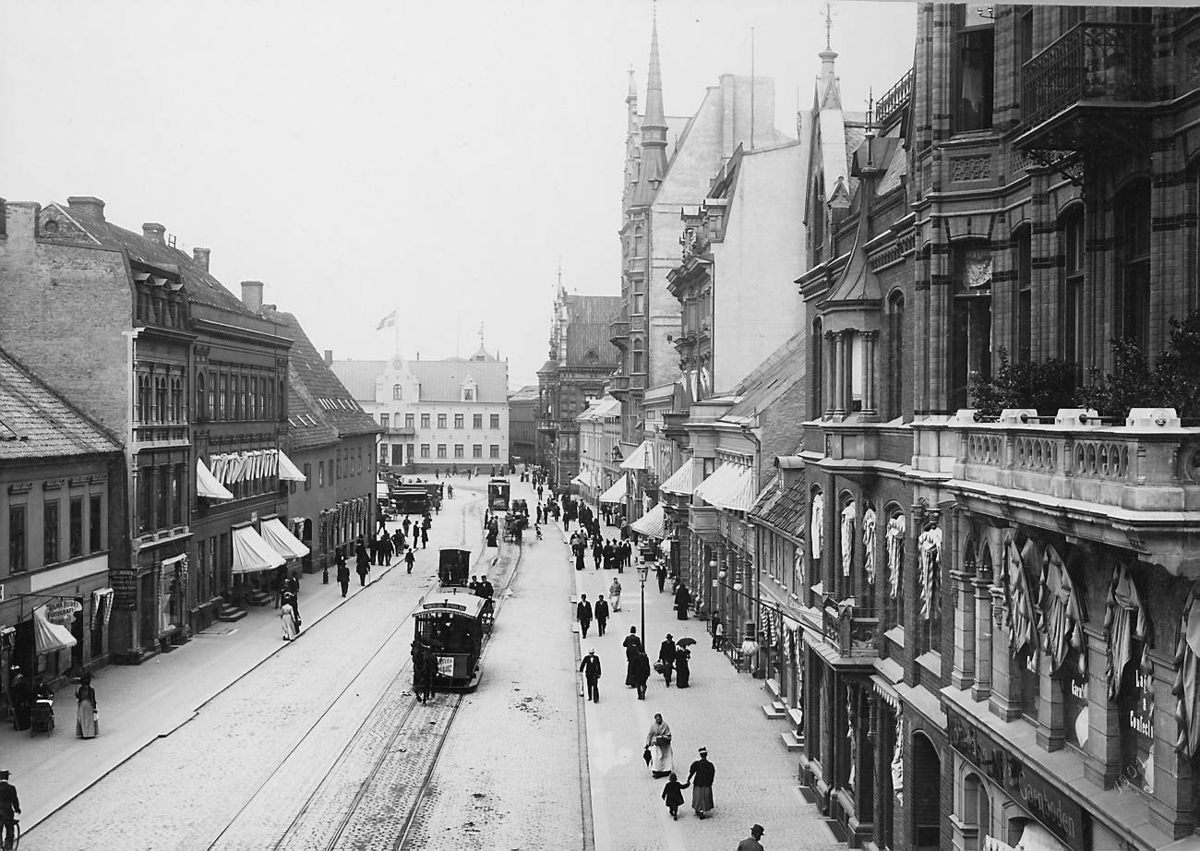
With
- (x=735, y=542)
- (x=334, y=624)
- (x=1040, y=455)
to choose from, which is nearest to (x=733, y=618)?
(x=735, y=542)

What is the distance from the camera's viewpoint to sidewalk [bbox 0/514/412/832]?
24453 millimetres

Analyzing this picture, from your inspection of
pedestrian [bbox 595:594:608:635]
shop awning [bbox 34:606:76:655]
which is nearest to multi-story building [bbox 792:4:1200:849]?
pedestrian [bbox 595:594:608:635]

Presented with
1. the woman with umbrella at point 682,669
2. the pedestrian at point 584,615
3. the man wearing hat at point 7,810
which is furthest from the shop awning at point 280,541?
the man wearing hat at point 7,810

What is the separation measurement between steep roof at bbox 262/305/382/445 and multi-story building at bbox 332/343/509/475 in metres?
70.9

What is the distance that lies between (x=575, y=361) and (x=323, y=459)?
7740cm

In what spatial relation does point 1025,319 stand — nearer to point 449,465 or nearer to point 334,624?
point 334,624

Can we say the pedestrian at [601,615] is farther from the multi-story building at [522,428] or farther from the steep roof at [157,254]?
the multi-story building at [522,428]

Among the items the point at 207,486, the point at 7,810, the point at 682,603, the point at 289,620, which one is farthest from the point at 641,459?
the point at 7,810

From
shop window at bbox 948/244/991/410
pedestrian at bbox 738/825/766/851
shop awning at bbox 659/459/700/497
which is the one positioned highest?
shop window at bbox 948/244/991/410

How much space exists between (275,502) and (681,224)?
2826cm

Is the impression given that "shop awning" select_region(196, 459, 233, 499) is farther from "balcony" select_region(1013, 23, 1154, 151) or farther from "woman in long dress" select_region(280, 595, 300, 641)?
"balcony" select_region(1013, 23, 1154, 151)

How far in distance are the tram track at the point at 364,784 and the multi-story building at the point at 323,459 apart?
21230 mm

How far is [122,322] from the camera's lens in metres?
36.9

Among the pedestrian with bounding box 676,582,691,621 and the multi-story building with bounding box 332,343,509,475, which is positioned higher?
the multi-story building with bounding box 332,343,509,475
